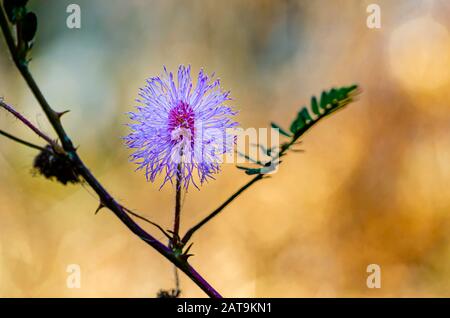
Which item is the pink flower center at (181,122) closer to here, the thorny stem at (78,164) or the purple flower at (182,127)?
the purple flower at (182,127)

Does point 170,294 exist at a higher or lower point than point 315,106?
lower

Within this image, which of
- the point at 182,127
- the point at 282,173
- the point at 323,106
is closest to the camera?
the point at 323,106

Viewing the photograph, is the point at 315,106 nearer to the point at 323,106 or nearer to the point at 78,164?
the point at 323,106

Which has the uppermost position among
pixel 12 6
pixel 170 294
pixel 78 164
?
pixel 12 6

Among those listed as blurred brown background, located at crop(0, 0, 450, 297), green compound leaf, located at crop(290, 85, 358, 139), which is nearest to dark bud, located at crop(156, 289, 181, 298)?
green compound leaf, located at crop(290, 85, 358, 139)

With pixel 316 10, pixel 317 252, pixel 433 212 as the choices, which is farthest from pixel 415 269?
pixel 316 10

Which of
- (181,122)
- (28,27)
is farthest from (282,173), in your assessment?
(28,27)

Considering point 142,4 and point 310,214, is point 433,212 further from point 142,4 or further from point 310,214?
point 142,4

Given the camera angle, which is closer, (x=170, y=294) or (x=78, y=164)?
(x=78, y=164)
